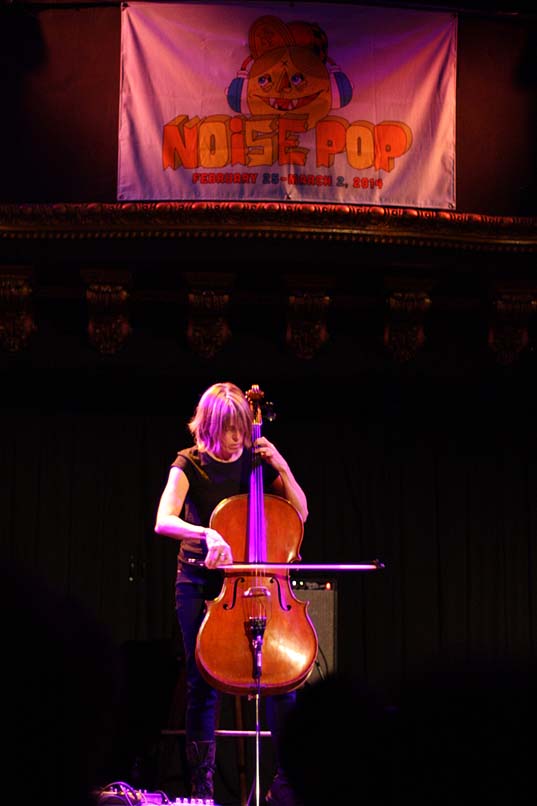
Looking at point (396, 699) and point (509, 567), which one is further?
point (509, 567)

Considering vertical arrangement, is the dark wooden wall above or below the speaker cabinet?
above

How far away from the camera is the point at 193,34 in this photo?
19.2 ft

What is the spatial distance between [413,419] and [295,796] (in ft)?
19.5

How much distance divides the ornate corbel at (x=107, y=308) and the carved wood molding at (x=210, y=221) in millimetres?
317

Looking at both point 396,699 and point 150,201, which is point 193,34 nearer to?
point 150,201

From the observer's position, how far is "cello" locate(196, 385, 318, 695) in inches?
159

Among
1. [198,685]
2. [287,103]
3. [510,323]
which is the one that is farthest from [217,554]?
[287,103]

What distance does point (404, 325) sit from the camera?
20.1 ft

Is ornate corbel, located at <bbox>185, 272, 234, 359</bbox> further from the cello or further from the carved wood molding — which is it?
the cello

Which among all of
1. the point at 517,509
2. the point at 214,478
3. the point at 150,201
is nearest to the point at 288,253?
the point at 150,201

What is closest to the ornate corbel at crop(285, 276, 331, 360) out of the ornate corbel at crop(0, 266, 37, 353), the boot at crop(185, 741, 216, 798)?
the ornate corbel at crop(0, 266, 37, 353)

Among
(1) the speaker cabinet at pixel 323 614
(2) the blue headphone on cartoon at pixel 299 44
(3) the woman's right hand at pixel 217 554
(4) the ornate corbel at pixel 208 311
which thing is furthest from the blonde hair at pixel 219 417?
(2) the blue headphone on cartoon at pixel 299 44

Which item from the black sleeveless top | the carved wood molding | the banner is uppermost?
the banner

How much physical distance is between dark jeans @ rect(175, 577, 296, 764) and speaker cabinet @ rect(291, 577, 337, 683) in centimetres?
172
